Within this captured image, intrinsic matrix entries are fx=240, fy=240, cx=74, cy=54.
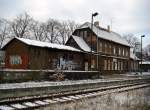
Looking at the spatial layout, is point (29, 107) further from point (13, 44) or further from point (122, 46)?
point (122, 46)

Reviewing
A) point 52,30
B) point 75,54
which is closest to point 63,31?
point 52,30

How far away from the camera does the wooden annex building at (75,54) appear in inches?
1195

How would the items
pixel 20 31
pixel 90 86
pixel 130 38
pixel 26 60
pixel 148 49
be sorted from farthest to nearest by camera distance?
pixel 148 49 < pixel 130 38 < pixel 20 31 < pixel 26 60 < pixel 90 86

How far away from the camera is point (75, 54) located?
3706cm

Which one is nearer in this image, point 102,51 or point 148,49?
point 102,51

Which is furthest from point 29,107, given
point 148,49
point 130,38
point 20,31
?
point 148,49

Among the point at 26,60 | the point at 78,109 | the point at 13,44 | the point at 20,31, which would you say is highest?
the point at 20,31

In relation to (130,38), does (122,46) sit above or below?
below

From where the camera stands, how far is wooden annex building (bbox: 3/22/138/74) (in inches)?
1195

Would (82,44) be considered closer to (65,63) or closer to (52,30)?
(65,63)

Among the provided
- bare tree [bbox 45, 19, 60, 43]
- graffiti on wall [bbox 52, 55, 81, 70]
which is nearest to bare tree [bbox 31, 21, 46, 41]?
bare tree [bbox 45, 19, 60, 43]

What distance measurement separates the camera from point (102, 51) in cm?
4469

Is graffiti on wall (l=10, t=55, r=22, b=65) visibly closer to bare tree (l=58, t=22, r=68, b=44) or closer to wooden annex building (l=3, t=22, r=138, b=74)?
wooden annex building (l=3, t=22, r=138, b=74)

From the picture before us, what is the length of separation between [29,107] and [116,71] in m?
41.2
